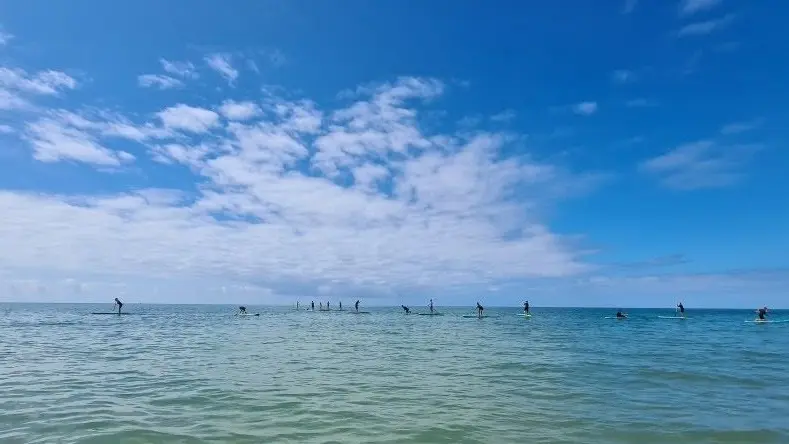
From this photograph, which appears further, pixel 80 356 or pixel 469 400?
pixel 80 356

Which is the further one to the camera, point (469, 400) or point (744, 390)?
point (744, 390)

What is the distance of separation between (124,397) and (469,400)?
11357 millimetres

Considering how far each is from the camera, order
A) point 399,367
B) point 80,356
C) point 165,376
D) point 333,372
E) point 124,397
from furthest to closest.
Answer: point 80,356 → point 399,367 → point 333,372 → point 165,376 → point 124,397

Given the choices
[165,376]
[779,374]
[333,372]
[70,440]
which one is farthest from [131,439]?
[779,374]

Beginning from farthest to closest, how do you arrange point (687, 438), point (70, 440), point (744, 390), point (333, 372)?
point (333, 372) < point (744, 390) < point (687, 438) < point (70, 440)

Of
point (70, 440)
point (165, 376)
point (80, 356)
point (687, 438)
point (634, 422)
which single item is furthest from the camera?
point (80, 356)

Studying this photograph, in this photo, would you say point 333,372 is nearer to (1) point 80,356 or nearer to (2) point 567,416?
(2) point 567,416

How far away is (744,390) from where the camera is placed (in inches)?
753

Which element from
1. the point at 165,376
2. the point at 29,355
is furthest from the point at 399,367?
the point at 29,355

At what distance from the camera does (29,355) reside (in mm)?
27500

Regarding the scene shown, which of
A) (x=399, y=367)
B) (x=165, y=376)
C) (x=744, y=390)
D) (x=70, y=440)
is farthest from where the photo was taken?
(x=399, y=367)

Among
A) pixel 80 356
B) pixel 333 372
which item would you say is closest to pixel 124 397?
pixel 333 372

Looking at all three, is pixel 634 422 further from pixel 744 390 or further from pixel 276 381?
pixel 276 381

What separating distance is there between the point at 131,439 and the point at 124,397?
17.7 ft
